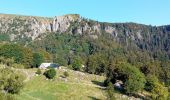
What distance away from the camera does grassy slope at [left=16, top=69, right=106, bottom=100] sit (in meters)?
105

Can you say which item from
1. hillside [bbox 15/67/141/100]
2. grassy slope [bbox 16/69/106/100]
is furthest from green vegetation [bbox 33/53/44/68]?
grassy slope [bbox 16/69/106/100]

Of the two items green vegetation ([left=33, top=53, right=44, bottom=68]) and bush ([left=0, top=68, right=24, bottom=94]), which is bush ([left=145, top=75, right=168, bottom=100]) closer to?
bush ([left=0, top=68, right=24, bottom=94])

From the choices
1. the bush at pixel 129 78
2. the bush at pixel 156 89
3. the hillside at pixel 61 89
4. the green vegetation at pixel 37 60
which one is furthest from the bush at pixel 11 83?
the green vegetation at pixel 37 60

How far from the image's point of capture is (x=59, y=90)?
112m

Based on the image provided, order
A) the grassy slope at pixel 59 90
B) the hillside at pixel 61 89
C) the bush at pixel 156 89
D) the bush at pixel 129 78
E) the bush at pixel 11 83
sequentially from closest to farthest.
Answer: the bush at pixel 11 83 → the grassy slope at pixel 59 90 → the hillside at pixel 61 89 → the bush at pixel 156 89 → the bush at pixel 129 78

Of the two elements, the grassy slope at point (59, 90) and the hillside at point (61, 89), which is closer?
the grassy slope at point (59, 90)

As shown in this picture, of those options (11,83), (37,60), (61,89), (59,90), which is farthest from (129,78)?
(37,60)

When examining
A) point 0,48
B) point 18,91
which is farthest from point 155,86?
point 0,48

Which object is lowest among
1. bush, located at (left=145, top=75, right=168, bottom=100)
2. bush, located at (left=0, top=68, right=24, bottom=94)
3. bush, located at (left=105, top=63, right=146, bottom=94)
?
bush, located at (left=145, top=75, right=168, bottom=100)

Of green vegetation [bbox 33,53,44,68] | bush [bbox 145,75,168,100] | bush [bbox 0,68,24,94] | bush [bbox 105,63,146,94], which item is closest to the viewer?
bush [bbox 0,68,24,94]

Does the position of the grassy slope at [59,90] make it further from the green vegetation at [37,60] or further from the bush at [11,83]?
the green vegetation at [37,60]

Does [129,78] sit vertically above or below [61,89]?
above

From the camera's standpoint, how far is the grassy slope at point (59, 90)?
105 m

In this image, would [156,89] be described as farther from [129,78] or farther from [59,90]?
[59,90]
